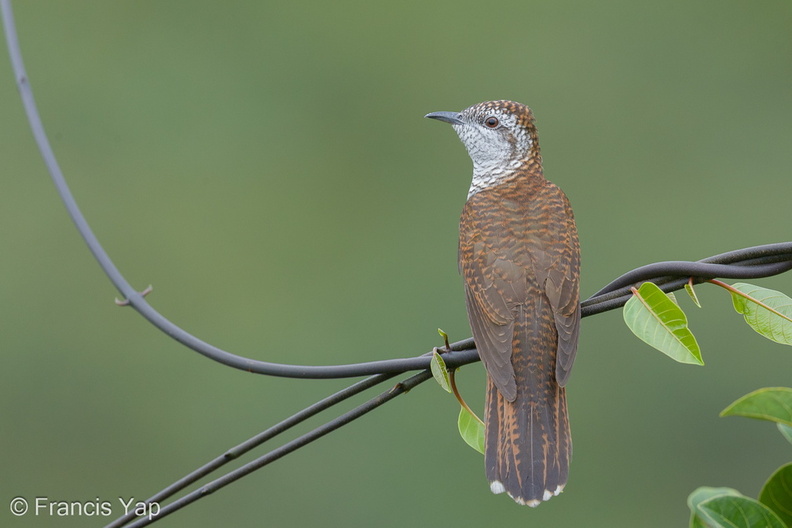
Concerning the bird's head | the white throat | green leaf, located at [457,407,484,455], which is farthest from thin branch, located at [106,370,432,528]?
the bird's head

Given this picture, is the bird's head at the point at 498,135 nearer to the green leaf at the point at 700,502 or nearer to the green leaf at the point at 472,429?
the green leaf at the point at 472,429

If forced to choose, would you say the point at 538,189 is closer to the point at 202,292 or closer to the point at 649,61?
the point at 202,292

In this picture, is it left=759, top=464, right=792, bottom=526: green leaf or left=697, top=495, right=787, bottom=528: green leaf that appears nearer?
left=697, top=495, right=787, bottom=528: green leaf

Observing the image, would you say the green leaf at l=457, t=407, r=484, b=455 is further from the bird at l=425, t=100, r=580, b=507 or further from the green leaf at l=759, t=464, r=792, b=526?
the green leaf at l=759, t=464, r=792, b=526

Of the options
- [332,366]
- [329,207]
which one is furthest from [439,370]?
[329,207]

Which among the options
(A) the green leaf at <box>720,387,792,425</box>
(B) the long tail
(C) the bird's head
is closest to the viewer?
(A) the green leaf at <box>720,387,792,425</box>

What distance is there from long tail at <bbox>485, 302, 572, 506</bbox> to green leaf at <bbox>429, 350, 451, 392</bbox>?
483mm

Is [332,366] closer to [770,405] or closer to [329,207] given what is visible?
[770,405]

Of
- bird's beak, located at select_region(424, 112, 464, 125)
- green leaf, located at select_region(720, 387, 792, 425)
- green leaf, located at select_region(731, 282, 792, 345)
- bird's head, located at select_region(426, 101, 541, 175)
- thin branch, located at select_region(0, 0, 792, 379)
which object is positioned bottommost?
green leaf, located at select_region(720, 387, 792, 425)

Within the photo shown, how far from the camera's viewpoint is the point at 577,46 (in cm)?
921

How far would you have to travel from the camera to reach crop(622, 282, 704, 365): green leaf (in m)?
2.58

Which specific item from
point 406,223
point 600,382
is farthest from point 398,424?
point 406,223

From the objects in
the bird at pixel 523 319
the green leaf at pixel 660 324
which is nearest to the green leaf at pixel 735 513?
the green leaf at pixel 660 324

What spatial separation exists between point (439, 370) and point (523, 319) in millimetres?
861
